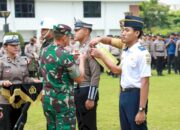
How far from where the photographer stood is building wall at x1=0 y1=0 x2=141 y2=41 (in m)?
38.0

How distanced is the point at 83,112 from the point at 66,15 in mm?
32875

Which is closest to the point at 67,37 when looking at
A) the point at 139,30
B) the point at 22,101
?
the point at 139,30

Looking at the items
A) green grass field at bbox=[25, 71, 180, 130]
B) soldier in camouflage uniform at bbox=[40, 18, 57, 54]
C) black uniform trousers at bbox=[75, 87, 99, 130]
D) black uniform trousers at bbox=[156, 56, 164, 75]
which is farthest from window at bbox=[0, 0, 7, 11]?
black uniform trousers at bbox=[75, 87, 99, 130]

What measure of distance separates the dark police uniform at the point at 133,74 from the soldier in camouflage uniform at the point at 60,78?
543 millimetres

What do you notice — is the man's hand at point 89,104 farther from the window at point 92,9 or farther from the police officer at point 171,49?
the window at point 92,9

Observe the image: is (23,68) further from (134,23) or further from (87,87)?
(134,23)

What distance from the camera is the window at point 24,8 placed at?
37.9 metres

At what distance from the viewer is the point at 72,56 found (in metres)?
5.32

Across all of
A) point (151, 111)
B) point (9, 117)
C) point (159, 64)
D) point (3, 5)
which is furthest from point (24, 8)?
point (9, 117)

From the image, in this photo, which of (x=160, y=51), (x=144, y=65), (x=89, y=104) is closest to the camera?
(x=144, y=65)

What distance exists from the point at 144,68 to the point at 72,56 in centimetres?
82

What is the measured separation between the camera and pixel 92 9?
1612 inches

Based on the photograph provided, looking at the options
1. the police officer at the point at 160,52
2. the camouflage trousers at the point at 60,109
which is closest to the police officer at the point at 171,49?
the police officer at the point at 160,52

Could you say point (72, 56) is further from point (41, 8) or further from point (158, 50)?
point (41, 8)
